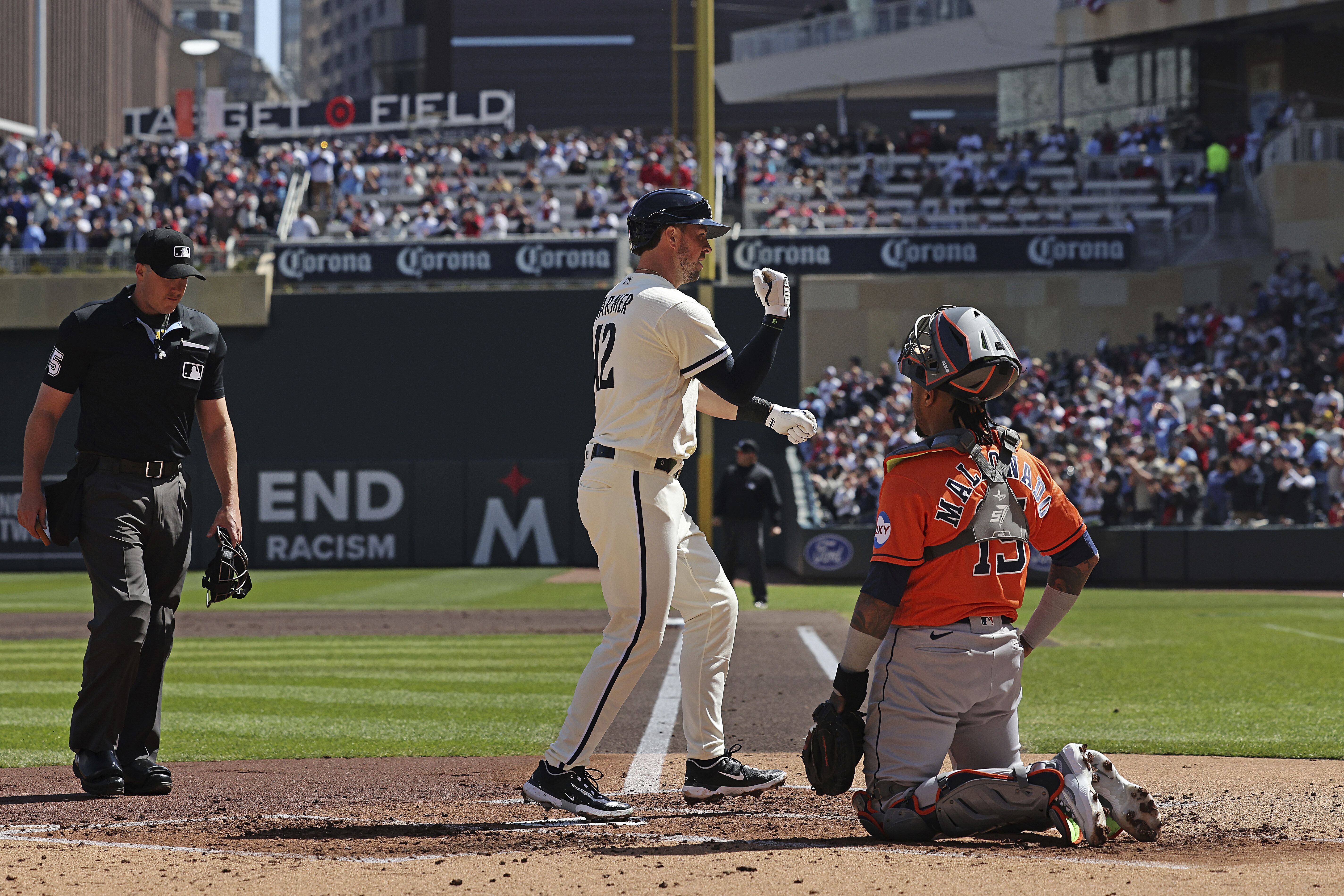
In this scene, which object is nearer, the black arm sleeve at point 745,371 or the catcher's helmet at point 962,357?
the catcher's helmet at point 962,357

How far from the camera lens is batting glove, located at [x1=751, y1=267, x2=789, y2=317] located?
4.95 meters

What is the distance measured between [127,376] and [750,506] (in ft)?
37.6

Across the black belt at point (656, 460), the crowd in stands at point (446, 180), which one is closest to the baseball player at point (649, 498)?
the black belt at point (656, 460)

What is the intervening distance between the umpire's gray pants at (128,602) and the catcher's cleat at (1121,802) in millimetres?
3529

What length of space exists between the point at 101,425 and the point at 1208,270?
2724cm

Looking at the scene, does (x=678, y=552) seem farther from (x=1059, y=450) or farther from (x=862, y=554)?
(x=1059, y=450)

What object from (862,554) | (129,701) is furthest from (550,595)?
(129,701)

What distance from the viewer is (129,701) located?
571cm

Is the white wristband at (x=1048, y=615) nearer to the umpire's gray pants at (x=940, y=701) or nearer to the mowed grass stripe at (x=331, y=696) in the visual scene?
the umpire's gray pants at (x=940, y=701)

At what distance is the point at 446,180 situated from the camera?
3181cm

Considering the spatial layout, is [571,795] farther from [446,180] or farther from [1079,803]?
[446,180]

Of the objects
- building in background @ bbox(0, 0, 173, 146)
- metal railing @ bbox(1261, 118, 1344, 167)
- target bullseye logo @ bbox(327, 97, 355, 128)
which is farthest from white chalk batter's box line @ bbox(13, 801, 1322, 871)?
building in background @ bbox(0, 0, 173, 146)

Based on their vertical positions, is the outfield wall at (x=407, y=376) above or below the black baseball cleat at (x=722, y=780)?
above

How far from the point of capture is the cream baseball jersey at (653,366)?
4977mm
